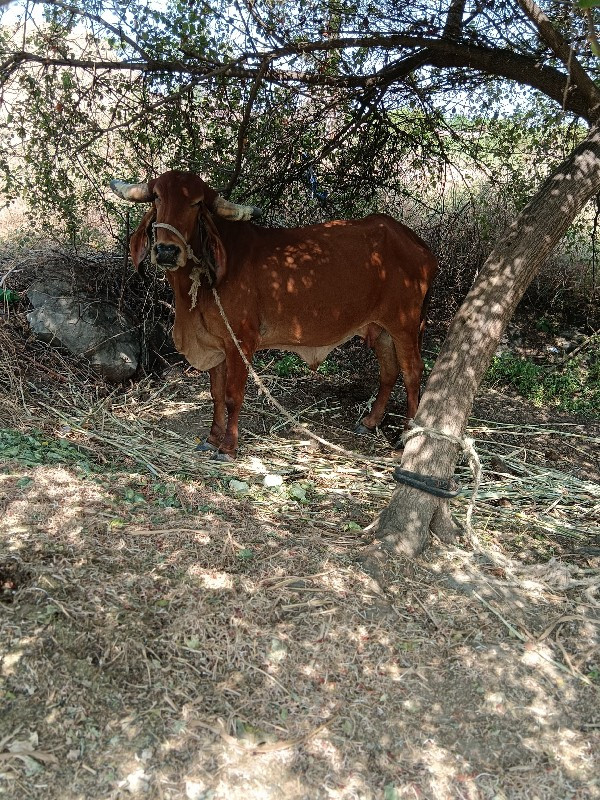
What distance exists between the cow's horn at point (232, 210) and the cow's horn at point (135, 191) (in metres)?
0.43

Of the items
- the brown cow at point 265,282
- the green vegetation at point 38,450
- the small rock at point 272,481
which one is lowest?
the green vegetation at point 38,450

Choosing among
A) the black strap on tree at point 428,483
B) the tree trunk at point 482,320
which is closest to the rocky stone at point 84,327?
the tree trunk at point 482,320

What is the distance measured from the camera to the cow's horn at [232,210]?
5.19 metres

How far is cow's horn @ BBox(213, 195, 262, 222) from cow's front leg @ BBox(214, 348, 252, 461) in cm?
93

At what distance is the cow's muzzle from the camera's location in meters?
4.84

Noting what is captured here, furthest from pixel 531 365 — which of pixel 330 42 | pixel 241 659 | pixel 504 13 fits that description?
pixel 241 659

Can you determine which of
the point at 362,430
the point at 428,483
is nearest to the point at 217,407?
the point at 362,430

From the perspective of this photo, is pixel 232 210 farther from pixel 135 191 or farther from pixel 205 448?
pixel 205 448

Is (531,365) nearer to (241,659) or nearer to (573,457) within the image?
(573,457)

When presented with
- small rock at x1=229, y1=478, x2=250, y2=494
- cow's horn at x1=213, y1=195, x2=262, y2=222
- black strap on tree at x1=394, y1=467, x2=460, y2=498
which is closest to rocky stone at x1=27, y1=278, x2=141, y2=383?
cow's horn at x1=213, y1=195, x2=262, y2=222

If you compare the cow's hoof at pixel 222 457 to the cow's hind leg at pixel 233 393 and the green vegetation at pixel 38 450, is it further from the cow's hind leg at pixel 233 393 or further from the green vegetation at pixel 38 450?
the green vegetation at pixel 38 450

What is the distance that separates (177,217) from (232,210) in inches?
16.1

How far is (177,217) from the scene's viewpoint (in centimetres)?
497

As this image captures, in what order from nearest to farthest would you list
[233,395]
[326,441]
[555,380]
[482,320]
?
1. [482,320]
2. [326,441]
3. [233,395]
4. [555,380]
